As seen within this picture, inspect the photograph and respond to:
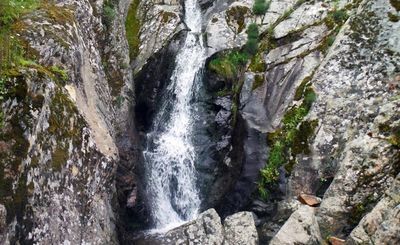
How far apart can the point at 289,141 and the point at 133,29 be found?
33.8 ft

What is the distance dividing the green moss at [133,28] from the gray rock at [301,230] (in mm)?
11527

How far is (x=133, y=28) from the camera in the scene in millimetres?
20516

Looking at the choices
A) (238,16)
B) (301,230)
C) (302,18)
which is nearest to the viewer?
(301,230)

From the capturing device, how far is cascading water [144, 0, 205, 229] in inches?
641

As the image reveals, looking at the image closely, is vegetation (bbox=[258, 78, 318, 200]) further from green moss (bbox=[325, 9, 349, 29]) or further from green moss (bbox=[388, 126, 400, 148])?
green moss (bbox=[388, 126, 400, 148])

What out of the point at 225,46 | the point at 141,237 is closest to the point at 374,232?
the point at 141,237

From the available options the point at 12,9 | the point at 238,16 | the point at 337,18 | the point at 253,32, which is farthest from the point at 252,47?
the point at 12,9

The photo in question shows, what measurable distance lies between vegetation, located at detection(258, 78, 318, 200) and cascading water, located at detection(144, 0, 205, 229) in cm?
332

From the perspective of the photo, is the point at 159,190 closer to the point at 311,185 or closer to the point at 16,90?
the point at 311,185

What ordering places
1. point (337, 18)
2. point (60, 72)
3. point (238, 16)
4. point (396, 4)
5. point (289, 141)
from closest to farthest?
point (60, 72)
point (396, 4)
point (289, 141)
point (337, 18)
point (238, 16)

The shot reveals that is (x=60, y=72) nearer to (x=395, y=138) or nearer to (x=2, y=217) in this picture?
(x=2, y=217)

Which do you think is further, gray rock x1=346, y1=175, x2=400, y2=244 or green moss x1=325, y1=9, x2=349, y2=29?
green moss x1=325, y1=9, x2=349, y2=29

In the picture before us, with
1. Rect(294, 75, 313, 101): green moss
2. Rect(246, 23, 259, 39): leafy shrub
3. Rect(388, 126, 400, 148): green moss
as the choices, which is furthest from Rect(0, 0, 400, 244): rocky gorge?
Rect(246, 23, 259, 39): leafy shrub

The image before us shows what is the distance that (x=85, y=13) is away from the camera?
14.6 meters
